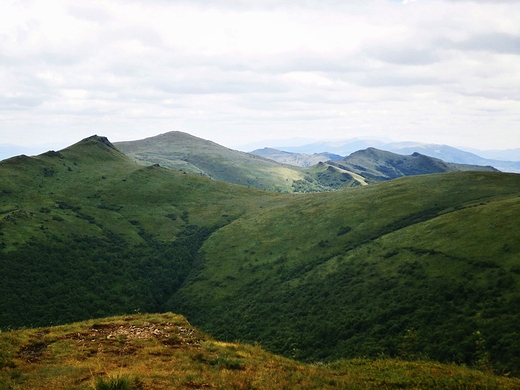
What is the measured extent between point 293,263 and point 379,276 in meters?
34.8

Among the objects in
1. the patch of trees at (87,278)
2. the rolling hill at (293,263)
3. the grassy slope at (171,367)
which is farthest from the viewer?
the patch of trees at (87,278)

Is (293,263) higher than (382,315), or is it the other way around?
(293,263)

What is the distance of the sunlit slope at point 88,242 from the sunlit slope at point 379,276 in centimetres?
1617

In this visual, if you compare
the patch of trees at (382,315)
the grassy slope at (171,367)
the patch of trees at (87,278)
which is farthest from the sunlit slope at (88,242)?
the grassy slope at (171,367)

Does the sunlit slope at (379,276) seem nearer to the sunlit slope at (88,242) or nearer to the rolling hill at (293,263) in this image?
the rolling hill at (293,263)

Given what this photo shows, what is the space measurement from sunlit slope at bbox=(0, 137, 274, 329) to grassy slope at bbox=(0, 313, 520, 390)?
71991 millimetres

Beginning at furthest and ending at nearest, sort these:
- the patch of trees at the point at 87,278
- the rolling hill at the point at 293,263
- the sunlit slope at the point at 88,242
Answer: the sunlit slope at the point at 88,242 → the patch of trees at the point at 87,278 → the rolling hill at the point at 293,263

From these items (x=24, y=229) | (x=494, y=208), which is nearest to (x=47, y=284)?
(x=24, y=229)

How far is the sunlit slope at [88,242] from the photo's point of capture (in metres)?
103

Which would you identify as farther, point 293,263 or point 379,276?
point 293,263

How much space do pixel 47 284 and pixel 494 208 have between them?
410 ft

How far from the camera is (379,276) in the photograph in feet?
288

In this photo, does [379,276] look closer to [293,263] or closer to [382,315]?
[382,315]

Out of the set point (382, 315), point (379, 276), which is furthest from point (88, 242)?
point (382, 315)
